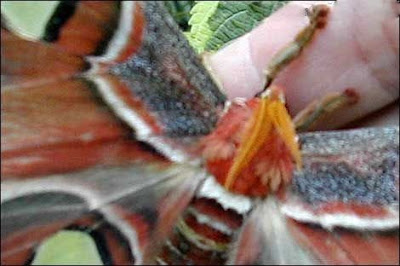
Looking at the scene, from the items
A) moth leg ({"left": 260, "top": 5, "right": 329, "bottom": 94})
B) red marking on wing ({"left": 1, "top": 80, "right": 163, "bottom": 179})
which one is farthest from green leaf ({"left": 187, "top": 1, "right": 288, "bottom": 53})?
red marking on wing ({"left": 1, "top": 80, "right": 163, "bottom": 179})

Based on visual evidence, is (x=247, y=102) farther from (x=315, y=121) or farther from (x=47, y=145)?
(x=47, y=145)

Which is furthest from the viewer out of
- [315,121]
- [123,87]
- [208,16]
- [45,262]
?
[208,16]

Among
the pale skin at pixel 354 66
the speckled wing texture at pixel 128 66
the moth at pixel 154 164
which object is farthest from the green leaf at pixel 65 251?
the pale skin at pixel 354 66

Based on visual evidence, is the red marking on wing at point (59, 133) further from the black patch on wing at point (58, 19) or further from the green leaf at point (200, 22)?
the green leaf at point (200, 22)

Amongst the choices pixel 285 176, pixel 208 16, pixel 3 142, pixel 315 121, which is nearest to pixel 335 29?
pixel 315 121

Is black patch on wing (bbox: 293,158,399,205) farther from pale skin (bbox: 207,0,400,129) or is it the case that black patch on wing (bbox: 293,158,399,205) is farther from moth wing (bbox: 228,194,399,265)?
pale skin (bbox: 207,0,400,129)

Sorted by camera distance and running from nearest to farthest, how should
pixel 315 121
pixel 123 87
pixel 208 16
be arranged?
pixel 123 87, pixel 315 121, pixel 208 16
